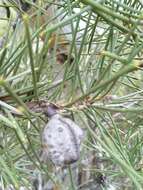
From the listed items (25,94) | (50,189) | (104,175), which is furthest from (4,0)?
(50,189)

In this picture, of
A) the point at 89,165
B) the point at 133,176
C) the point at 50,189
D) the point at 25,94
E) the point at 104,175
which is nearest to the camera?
the point at 133,176

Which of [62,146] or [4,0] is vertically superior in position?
[4,0]

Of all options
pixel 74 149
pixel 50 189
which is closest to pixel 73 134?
pixel 74 149

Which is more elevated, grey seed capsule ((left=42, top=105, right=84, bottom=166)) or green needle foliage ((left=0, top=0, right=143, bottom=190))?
green needle foliage ((left=0, top=0, right=143, bottom=190))

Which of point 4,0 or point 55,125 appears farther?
point 4,0

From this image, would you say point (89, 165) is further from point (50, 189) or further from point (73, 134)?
point (73, 134)

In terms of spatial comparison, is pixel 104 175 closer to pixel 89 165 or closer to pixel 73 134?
pixel 89 165

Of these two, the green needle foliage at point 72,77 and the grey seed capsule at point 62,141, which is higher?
the green needle foliage at point 72,77

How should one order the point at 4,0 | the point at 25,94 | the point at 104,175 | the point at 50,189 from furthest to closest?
1. the point at 50,189
2. the point at 104,175
3. the point at 4,0
4. the point at 25,94

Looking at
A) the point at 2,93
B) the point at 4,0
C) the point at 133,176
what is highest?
the point at 4,0
